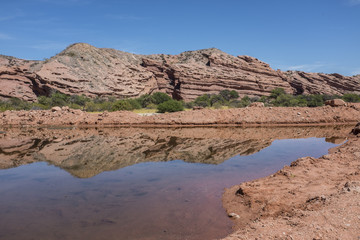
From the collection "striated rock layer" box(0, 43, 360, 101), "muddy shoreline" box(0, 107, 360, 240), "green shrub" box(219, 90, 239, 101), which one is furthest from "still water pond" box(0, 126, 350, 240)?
"green shrub" box(219, 90, 239, 101)

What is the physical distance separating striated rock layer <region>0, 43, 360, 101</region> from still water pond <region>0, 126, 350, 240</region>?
4861cm

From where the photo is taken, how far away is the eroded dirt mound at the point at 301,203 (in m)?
3.64

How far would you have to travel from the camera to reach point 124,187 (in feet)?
21.8

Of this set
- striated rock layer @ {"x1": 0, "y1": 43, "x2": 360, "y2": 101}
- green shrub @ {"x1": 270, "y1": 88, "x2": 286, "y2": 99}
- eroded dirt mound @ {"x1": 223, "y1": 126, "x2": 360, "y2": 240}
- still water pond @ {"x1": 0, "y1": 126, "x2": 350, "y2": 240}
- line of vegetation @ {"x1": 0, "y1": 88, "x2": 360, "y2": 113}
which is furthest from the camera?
green shrub @ {"x1": 270, "y1": 88, "x2": 286, "y2": 99}

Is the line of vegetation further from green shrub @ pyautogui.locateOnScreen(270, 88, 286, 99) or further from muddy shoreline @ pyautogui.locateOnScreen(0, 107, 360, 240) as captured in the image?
muddy shoreline @ pyautogui.locateOnScreen(0, 107, 360, 240)

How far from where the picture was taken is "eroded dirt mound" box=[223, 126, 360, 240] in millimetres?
3636

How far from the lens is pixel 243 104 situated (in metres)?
42.9

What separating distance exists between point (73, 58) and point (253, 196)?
6560cm

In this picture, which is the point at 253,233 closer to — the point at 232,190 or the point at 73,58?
the point at 232,190

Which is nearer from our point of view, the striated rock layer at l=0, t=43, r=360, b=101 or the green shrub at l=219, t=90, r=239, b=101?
the striated rock layer at l=0, t=43, r=360, b=101

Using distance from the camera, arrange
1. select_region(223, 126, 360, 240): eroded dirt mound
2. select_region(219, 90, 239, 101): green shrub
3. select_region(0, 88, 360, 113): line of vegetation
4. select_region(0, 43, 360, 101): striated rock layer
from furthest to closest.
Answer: select_region(219, 90, 239, 101): green shrub, select_region(0, 43, 360, 101): striated rock layer, select_region(0, 88, 360, 113): line of vegetation, select_region(223, 126, 360, 240): eroded dirt mound

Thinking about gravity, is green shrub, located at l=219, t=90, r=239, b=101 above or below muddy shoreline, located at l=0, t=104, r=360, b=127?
above

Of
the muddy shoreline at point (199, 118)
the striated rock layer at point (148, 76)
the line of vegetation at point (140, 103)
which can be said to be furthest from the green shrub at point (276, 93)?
the muddy shoreline at point (199, 118)

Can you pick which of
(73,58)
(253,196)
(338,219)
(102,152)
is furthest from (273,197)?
(73,58)
